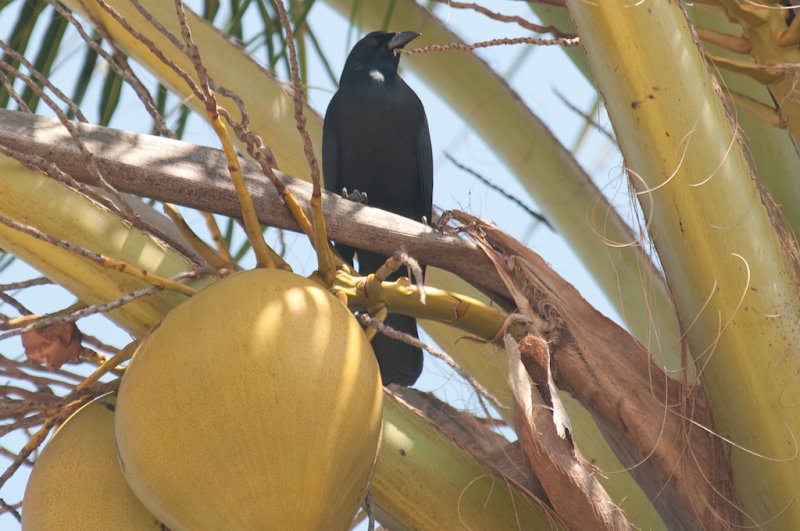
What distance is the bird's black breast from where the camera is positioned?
3.93 m

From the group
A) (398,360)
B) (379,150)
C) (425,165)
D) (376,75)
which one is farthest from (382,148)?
(398,360)

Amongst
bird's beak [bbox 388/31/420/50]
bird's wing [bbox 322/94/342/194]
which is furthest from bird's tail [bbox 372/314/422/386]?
bird's beak [bbox 388/31/420/50]

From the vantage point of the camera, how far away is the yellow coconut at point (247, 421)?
1.15 metres

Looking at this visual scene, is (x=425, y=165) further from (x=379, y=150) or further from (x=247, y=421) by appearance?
(x=247, y=421)

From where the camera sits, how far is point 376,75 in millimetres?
4129

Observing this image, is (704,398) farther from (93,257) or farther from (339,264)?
(93,257)

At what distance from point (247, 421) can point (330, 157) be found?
2791mm

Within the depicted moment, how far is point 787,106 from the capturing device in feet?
6.31

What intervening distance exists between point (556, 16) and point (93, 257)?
142cm

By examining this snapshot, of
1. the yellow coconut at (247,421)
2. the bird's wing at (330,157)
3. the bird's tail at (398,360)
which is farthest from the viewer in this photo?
the bird's wing at (330,157)

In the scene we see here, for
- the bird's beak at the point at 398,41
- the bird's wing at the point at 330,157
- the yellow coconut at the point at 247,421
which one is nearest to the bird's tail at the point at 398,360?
the bird's wing at the point at 330,157

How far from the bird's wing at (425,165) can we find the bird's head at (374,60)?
27 cm

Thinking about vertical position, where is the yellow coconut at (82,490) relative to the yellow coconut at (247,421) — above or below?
below

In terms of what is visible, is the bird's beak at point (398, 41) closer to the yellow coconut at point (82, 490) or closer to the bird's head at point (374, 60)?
the bird's head at point (374, 60)
